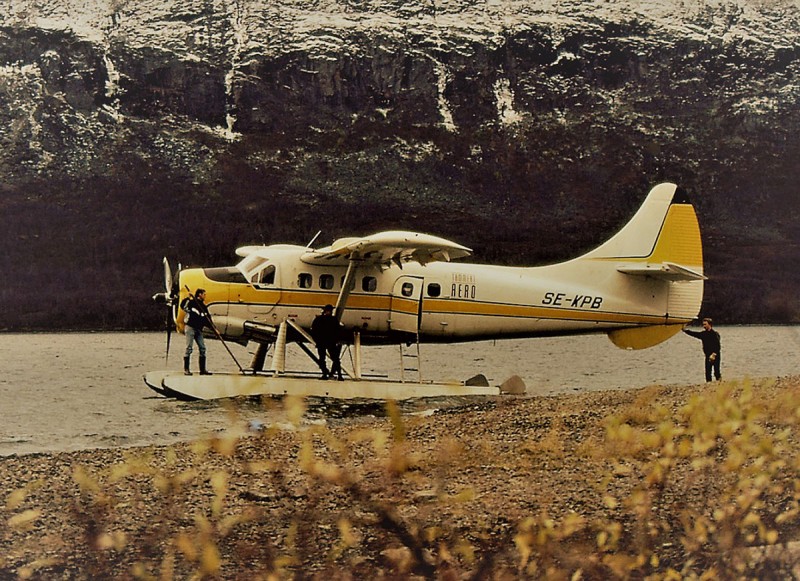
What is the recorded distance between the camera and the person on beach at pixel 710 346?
6.50 meters

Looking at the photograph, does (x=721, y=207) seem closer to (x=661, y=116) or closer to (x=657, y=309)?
(x=661, y=116)

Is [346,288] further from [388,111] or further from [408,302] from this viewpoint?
[388,111]

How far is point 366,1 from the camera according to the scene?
5.31 meters

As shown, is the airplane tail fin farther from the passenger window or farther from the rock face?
the passenger window

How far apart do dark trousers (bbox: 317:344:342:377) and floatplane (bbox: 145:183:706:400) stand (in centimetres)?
15

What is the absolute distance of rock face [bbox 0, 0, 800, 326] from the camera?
5242 mm

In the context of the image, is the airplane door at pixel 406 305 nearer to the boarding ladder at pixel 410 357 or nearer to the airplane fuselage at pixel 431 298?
the airplane fuselage at pixel 431 298

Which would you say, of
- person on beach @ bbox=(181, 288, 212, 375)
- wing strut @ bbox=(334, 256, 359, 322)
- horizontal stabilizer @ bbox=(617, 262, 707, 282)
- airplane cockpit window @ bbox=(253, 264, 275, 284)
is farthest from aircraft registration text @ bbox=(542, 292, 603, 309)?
person on beach @ bbox=(181, 288, 212, 375)

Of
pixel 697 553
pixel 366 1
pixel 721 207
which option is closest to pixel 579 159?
pixel 721 207

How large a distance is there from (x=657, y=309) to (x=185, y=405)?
199 inches

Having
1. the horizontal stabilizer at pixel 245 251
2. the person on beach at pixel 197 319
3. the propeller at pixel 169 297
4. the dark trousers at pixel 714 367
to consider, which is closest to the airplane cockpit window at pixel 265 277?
the person on beach at pixel 197 319

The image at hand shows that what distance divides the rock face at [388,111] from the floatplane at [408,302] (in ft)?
7.22

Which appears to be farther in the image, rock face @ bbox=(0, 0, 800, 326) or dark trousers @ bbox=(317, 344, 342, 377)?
dark trousers @ bbox=(317, 344, 342, 377)

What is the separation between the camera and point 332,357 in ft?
29.1
